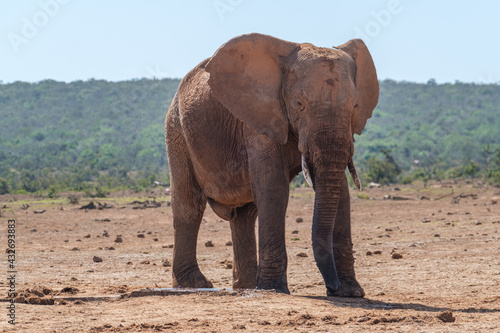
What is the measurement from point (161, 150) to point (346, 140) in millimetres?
59360

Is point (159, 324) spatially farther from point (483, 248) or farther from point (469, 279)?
point (483, 248)

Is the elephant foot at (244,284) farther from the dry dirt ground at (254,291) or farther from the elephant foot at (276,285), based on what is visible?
the elephant foot at (276,285)

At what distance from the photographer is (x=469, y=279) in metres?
9.36

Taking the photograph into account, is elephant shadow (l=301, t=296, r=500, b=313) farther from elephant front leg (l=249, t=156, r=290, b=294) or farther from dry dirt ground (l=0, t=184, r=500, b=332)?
elephant front leg (l=249, t=156, r=290, b=294)

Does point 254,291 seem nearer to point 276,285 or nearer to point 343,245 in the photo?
point 276,285

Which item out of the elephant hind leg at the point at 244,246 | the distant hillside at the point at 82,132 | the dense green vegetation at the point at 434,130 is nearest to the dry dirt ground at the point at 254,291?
the elephant hind leg at the point at 244,246

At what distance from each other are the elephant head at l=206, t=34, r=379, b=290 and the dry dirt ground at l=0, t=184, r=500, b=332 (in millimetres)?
1013

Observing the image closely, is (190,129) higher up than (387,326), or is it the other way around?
(190,129)

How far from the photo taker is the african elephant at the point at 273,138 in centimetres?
767

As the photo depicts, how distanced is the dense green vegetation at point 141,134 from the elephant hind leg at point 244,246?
20456 millimetres

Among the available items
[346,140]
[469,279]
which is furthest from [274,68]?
[469,279]

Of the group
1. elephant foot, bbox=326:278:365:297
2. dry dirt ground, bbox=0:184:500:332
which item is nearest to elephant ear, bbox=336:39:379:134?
Answer: elephant foot, bbox=326:278:365:297

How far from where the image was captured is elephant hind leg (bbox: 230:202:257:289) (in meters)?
9.64

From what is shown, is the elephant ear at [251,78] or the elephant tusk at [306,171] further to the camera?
the elephant ear at [251,78]
